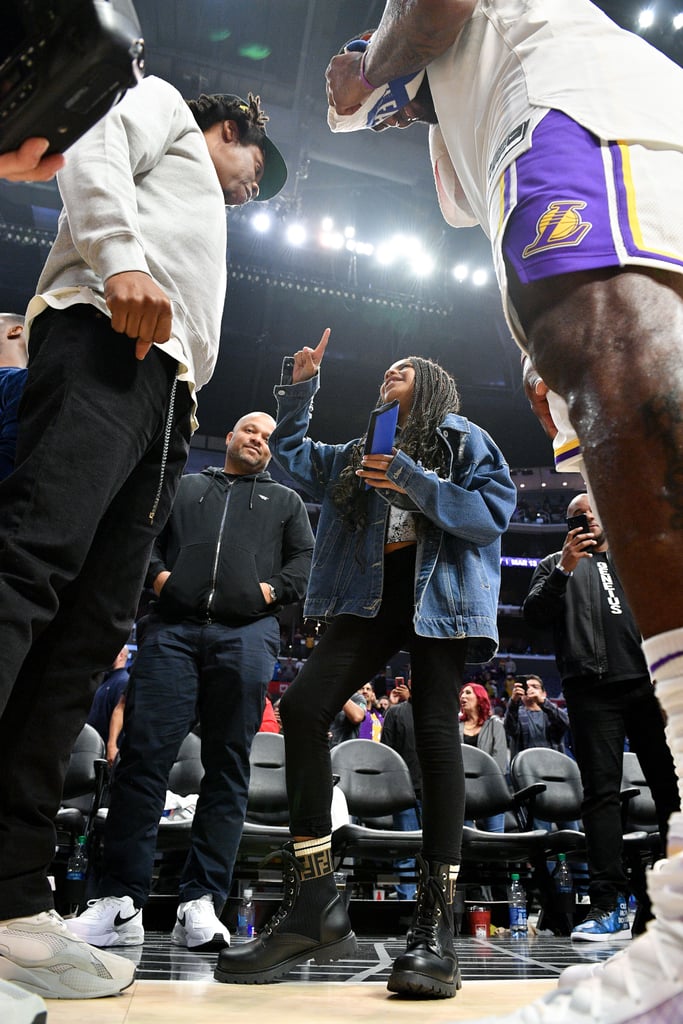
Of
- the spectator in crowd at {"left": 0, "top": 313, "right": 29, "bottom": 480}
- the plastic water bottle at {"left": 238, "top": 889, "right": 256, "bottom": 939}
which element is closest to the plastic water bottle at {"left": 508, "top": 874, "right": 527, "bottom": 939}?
the plastic water bottle at {"left": 238, "top": 889, "right": 256, "bottom": 939}

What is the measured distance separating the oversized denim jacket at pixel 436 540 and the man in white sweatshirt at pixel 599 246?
3.13 feet

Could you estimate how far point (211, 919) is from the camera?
2334 mm

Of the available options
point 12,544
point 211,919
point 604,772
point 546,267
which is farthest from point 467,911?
point 546,267

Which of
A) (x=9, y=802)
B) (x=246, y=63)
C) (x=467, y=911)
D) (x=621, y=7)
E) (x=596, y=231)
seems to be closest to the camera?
(x=596, y=231)

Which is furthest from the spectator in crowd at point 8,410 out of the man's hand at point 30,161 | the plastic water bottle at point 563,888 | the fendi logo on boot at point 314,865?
the plastic water bottle at point 563,888

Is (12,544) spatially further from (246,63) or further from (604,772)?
(246,63)

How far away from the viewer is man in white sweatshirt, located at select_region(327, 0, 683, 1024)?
688 mm

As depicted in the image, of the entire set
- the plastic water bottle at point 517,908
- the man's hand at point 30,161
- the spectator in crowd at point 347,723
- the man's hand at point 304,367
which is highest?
the man's hand at point 30,161

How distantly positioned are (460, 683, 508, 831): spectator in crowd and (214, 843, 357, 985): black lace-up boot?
4.06 metres

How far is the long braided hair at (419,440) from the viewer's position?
7.27ft

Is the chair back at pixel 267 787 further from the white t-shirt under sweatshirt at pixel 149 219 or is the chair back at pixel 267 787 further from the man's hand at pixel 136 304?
the man's hand at pixel 136 304

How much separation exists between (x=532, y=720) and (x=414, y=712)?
511 centimetres

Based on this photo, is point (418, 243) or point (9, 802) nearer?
point (9, 802)

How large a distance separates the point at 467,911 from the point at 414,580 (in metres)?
2.60
